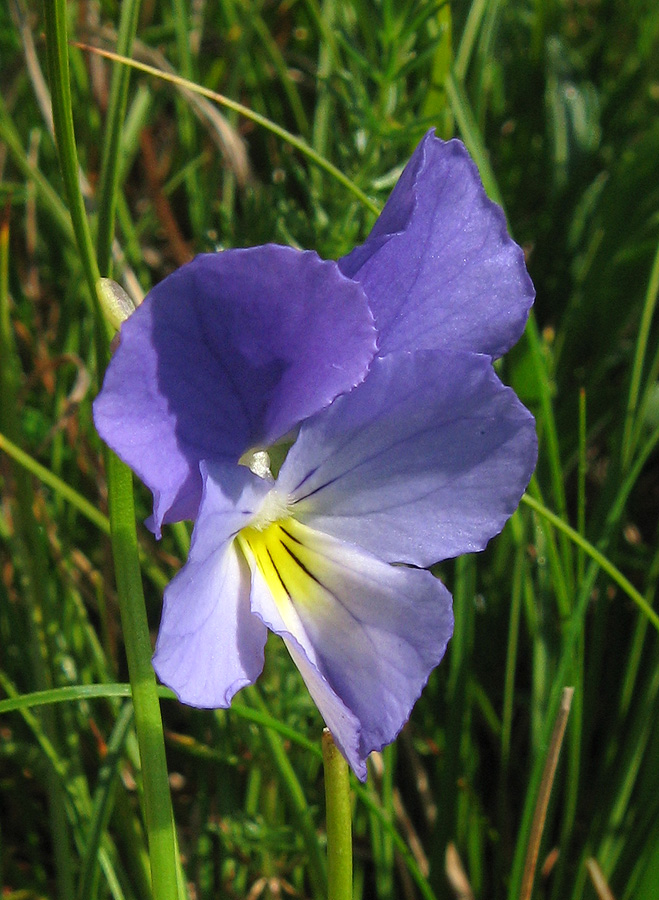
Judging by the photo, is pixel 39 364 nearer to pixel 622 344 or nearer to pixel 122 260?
pixel 122 260

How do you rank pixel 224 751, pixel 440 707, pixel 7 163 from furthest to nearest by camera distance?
pixel 7 163, pixel 440 707, pixel 224 751

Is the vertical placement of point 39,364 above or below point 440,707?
above

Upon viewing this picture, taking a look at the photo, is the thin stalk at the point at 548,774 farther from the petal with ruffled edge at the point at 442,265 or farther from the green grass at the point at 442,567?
the petal with ruffled edge at the point at 442,265

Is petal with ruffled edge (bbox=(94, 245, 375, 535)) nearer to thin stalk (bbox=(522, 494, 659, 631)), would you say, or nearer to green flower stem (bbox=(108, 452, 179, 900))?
green flower stem (bbox=(108, 452, 179, 900))

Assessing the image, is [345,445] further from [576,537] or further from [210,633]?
[576,537]

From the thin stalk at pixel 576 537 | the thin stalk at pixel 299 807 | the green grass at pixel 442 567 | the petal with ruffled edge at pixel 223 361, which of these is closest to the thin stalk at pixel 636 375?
the green grass at pixel 442 567

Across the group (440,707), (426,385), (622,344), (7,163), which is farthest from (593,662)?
(7,163)

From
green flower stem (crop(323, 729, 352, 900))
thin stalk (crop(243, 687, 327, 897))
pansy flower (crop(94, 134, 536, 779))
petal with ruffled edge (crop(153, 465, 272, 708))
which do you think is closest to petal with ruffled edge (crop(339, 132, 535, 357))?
pansy flower (crop(94, 134, 536, 779))
